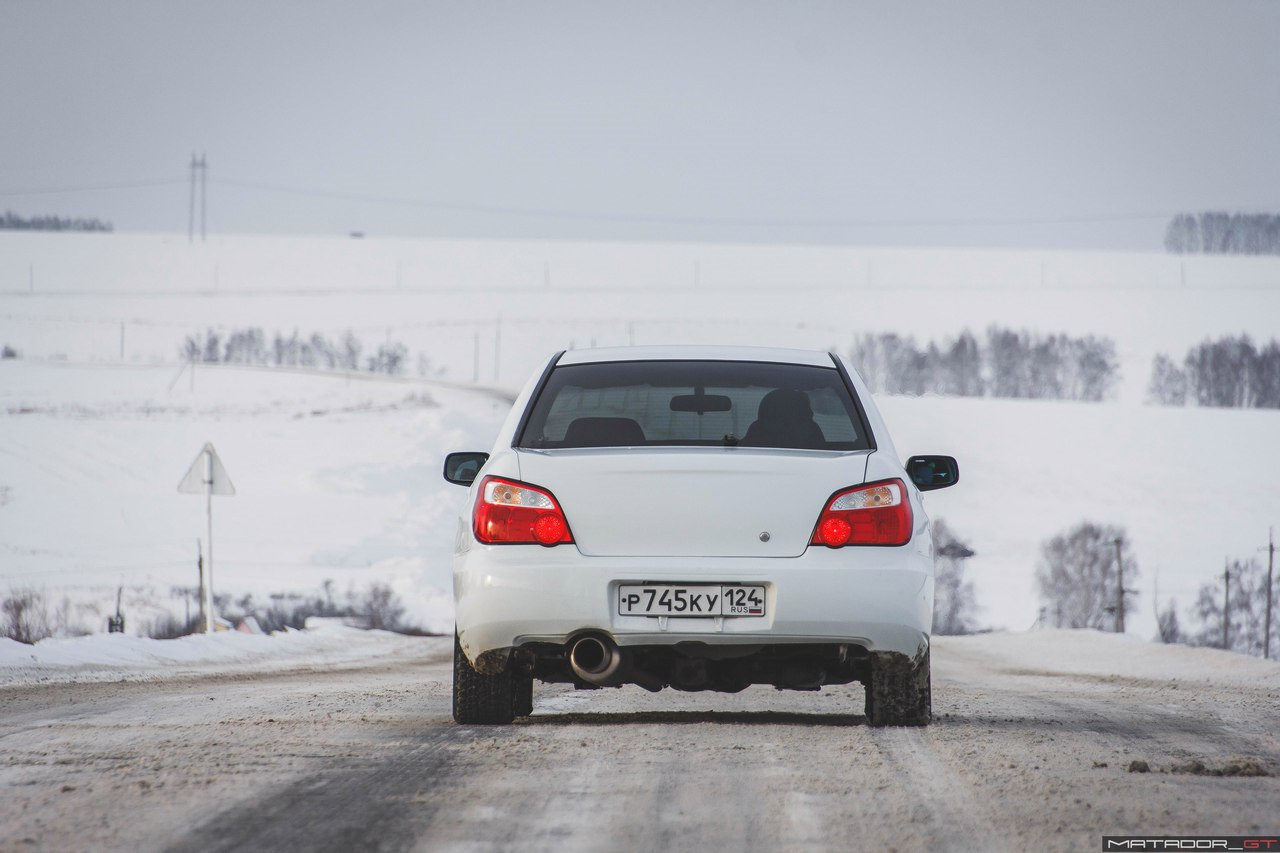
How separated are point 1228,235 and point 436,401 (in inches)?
3050

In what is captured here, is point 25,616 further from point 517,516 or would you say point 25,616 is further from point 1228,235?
point 1228,235

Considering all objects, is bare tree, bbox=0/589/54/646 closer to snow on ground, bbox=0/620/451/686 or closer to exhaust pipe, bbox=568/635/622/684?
snow on ground, bbox=0/620/451/686

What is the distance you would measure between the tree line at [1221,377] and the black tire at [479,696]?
90645mm

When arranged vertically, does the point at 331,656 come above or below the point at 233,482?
below

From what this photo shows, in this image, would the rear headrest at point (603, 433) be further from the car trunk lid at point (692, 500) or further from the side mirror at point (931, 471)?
the side mirror at point (931, 471)

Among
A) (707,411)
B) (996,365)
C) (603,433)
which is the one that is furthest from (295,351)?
(603,433)

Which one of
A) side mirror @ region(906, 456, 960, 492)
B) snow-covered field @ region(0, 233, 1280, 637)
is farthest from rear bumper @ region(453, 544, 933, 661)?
snow-covered field @ region(0, 233, 1280, 637)

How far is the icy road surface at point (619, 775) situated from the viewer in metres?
4.66

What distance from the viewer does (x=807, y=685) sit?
674 centimetres

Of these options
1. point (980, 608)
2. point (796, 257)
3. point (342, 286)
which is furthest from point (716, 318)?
point (980, 608)

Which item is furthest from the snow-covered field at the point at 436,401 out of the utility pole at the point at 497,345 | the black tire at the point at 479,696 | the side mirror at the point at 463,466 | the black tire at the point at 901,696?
the black tire at the point at 901,696

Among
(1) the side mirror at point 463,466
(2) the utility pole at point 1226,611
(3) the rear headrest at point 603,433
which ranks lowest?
(2) the utility pole at point 1226,611

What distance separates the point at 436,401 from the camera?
7275 centimetres

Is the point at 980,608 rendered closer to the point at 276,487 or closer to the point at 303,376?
the point at 276,487
